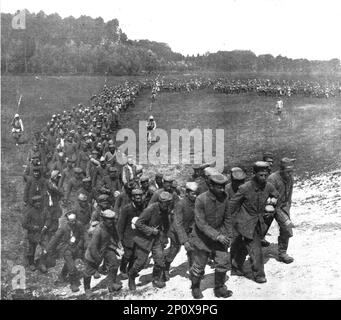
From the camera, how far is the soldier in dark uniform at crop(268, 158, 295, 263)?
25.7ft

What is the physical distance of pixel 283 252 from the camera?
8.08m

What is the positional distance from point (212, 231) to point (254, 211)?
111 cm

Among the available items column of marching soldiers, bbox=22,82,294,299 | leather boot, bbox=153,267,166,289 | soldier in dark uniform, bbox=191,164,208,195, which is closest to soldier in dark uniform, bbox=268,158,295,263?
column of marching soldiers, bbox=22,82,294,299

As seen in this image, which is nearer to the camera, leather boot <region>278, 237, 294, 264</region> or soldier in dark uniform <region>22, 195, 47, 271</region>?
leather boot <region>278, 237, 294, 264</region>

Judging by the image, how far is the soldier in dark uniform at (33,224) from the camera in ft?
29.0

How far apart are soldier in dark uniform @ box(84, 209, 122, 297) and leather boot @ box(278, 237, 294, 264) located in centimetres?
278

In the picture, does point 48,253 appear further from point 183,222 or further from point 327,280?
point 327,280

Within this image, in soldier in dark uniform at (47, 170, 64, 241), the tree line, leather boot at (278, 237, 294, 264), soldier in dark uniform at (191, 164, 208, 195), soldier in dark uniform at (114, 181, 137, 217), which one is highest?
the tree line

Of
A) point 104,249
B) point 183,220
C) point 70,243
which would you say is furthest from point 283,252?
point 70,243

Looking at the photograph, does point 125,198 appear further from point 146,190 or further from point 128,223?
point 128,223

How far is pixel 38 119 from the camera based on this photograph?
3278 cm

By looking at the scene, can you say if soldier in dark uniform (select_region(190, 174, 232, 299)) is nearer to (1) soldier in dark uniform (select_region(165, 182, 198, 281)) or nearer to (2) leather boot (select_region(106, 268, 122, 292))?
(1) soldier in dark uniform (select_region(165, 182, 198, 281))

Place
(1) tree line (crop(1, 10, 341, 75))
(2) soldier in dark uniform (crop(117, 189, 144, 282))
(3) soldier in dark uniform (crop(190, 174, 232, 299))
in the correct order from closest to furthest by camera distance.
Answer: (3) soldier in dark uniform (crop(190, 174, 232, 299))
(2) soldier in dark uniform (crop(117, 189, 144, 282))
(1) tree line (crop(1, 10, 341, 75))
